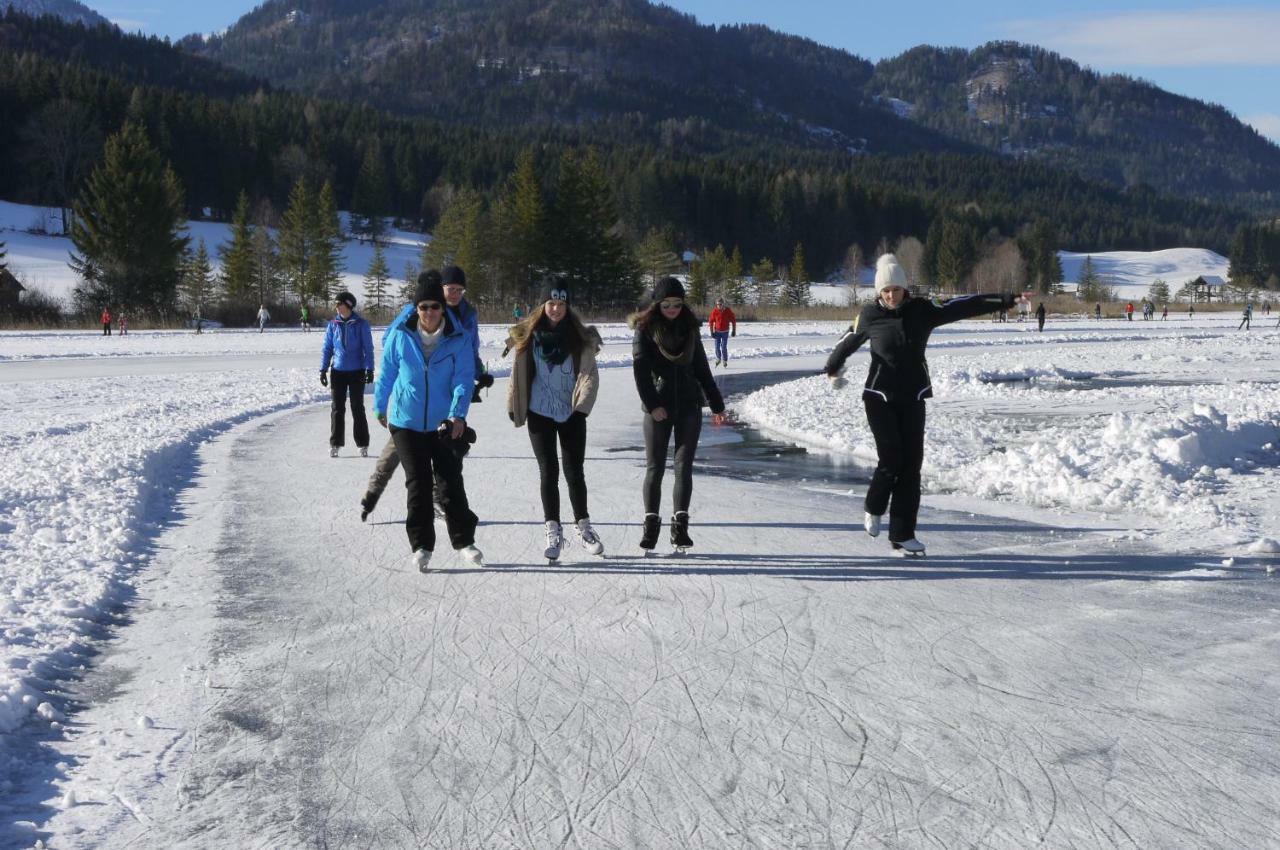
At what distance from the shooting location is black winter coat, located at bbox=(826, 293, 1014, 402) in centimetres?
699

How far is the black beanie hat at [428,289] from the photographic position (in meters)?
6.59

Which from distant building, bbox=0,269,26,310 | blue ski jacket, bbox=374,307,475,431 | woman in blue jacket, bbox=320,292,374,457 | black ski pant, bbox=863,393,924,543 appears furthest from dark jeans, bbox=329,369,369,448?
distant building, bbox=0,269,26,310

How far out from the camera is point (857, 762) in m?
3.77

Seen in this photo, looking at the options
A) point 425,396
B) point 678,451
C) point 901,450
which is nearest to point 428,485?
point 425,396

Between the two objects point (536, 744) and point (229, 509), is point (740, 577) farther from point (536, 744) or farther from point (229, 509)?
point (229, 509)

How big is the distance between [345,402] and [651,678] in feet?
25.4

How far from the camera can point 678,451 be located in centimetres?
714

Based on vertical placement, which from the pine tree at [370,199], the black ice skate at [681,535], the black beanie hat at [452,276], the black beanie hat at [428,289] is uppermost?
the pine tree at [370,199]

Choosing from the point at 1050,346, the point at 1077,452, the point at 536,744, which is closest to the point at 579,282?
the point at 1050,346

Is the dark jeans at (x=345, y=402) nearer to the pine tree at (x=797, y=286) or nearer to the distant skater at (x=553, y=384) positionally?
the distant skater at (x=553, y=384)

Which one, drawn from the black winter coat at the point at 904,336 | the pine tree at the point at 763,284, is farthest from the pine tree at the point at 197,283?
the black winter coat at the point at 904,336

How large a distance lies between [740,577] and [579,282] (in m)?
69.8

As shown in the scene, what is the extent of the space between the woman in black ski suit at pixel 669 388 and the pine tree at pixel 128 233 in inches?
2383

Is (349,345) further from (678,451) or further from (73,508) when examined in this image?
(678,451)
